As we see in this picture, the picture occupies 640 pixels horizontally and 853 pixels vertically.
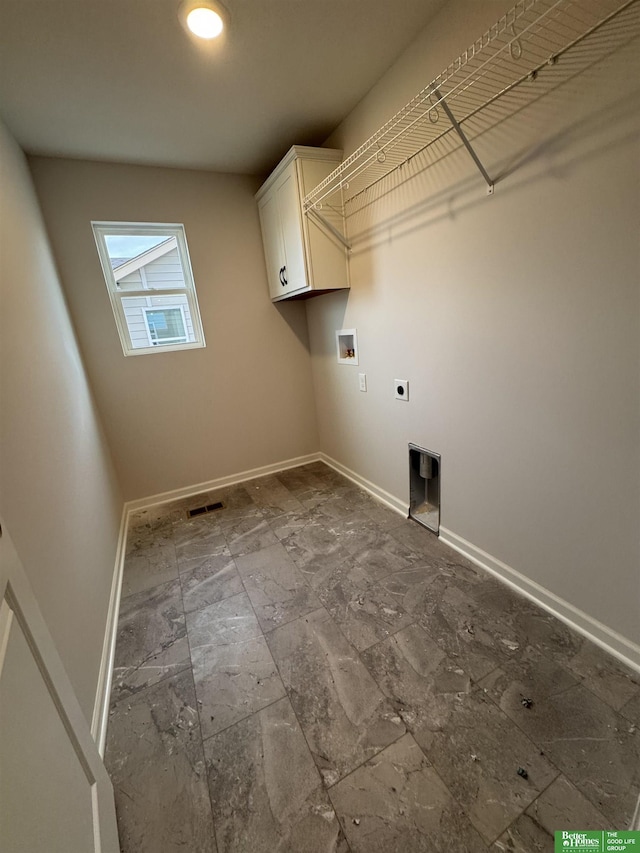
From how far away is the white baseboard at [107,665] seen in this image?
1.24 m

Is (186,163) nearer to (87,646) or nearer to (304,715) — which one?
(87,646)

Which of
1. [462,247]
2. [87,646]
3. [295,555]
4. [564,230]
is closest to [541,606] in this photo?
[295,555]

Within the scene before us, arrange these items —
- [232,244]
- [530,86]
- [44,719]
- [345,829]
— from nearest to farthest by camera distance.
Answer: [44,719] < [345,829] < [530,86] < [232,244]

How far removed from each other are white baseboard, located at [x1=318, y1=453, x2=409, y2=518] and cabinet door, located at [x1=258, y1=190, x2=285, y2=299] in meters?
1.67

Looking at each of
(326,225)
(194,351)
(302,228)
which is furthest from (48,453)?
(326,225)

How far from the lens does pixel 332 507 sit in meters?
2.67

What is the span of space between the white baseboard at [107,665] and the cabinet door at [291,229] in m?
2.26

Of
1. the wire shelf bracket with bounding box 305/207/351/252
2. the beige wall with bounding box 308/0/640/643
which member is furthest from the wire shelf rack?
the wire shelf bracket with bounding box 305/207/351/252

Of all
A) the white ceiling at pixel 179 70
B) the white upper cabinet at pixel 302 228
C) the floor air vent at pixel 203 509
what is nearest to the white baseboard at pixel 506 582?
the floor air vent at pixel 203 509

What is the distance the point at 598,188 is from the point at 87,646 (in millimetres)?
2515

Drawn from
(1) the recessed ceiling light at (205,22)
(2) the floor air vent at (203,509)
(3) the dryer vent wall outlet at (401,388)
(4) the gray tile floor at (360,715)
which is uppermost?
(1) the recessed ceiling light at (205,22)

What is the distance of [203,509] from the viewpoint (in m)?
2.85

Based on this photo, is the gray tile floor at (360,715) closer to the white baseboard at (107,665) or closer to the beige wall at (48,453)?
the white baseboard at (107,665)

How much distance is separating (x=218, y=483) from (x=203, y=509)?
435 millimetres
